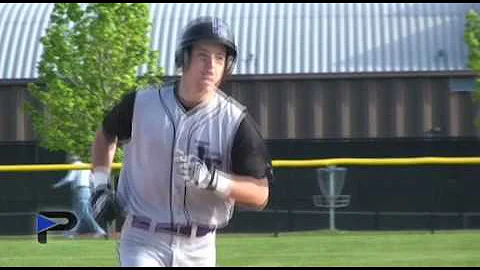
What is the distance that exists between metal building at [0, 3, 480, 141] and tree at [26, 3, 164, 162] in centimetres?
702

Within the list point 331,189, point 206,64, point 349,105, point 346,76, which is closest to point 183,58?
point 206,64

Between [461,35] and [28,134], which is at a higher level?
[461,35]

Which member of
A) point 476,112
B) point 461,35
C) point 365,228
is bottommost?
point 365,228

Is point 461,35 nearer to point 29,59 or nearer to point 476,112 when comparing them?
point 476,112

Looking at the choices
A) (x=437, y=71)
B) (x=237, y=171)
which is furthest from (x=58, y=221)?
(x=437, y=71)

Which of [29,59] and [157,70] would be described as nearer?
[157,70]

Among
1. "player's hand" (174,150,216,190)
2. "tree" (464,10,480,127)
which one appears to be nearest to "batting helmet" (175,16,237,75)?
"player's hand" (174,150,216,190)

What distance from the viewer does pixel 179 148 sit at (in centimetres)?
465

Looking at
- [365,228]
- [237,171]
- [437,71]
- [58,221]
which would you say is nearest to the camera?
[237,171]

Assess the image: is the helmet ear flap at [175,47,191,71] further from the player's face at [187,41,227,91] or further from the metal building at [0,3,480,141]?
the metal building at [0,3,480,141]

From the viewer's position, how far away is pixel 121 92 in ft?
81.1

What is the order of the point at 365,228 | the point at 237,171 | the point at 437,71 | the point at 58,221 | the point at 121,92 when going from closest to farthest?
the point at 237,171
the point at 58,221
the point at 365,228
the point at 121,92
the point at 437,71

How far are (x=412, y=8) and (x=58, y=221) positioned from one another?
98.4 feet

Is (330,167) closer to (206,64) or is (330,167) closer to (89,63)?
(206,64)
